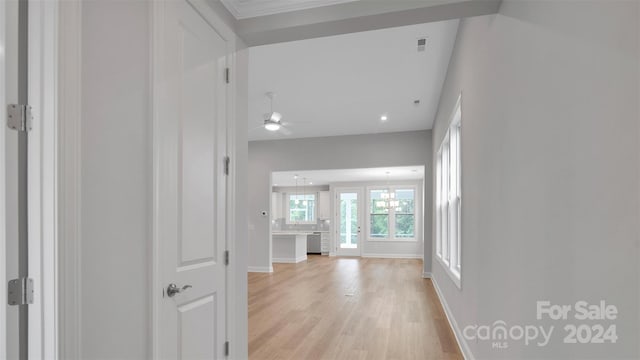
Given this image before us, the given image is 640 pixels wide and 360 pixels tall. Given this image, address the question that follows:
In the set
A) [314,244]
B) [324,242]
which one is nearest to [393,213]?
[324,242]

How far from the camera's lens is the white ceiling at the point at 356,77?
348 cm

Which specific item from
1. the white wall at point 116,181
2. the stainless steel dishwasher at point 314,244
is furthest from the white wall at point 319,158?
the white wall at point 116,181

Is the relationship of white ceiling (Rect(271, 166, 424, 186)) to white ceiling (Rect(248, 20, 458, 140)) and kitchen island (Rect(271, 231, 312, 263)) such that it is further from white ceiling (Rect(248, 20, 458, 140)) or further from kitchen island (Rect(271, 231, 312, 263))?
white ceiling (Rect(248, 20, 458, 140))

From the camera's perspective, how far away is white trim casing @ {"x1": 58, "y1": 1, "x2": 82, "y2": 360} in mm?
1273

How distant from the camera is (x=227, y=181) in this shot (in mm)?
2371

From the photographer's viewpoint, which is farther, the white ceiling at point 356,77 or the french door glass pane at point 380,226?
the french door glass pane at point 380,226

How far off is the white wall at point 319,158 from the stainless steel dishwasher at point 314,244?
4487 mm

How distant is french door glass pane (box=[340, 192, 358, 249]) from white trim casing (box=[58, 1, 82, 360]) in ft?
34.5

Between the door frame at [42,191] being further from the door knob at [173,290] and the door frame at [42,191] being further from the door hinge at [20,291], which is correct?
the door knob at [173,290]

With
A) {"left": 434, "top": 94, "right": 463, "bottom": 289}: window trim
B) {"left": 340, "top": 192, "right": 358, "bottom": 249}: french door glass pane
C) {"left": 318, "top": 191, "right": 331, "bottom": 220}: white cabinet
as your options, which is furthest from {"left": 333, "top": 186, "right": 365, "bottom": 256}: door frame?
{"left": 434, "top": 94, "right": 463, "bottom": 289}: window trim

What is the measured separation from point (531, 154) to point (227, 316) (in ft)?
6.47

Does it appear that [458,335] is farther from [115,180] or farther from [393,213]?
[393,213]

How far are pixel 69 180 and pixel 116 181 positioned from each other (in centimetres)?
23

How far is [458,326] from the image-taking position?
3494 mm
